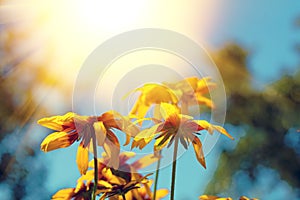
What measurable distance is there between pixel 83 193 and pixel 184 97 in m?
0.24

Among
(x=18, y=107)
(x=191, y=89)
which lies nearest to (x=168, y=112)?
(x=191, y=89)

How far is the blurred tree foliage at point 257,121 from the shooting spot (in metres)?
4.65

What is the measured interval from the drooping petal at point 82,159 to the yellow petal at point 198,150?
4.5 inches

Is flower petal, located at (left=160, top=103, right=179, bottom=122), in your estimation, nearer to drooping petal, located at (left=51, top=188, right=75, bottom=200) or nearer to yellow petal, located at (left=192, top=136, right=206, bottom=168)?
yellow petal, located at (left=192, top=136, right=206, bottom=168)

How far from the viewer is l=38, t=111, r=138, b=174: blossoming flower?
56 centimetres

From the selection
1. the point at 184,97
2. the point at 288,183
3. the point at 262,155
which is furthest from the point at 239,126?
the point at 184,97

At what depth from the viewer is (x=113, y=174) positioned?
583mm

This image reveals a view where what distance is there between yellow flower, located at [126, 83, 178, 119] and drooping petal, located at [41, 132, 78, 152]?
0.19 metres

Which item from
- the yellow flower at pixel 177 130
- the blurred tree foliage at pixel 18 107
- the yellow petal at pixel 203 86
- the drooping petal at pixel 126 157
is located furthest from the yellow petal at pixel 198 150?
the blurred tree foliage at pixel 18 107

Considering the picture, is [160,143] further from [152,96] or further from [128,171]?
[152,96]

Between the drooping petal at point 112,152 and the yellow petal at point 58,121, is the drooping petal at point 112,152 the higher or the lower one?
the lower one

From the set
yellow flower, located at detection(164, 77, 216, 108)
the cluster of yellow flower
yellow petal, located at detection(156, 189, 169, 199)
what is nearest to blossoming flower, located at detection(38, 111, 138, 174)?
the cluster of yellow flower

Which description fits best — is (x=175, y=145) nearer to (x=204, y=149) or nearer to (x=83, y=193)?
(x=204, y=149)

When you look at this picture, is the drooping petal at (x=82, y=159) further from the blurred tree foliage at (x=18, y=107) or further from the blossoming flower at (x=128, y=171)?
the blurred tree foliage at (x=18, y=107)
